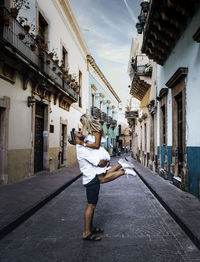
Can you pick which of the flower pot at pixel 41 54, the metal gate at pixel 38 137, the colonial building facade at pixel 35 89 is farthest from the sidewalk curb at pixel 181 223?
the flower pot at pixel 41 54

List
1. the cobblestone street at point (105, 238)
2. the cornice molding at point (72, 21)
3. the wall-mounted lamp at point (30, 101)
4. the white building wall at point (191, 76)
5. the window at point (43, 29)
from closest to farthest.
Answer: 1. the cobblestone street at point (105, 238)
2. the white building wall at point (191, 76)
3. the wall-mounted lamp at point (30, 101)
4. the window at point (43, 29)
5. the cornice molding at point (72, 21)

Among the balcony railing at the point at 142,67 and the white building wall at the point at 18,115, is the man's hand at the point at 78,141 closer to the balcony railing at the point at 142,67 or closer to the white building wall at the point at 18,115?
the white building wall at the point at 18,115

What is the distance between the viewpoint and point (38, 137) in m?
12.6

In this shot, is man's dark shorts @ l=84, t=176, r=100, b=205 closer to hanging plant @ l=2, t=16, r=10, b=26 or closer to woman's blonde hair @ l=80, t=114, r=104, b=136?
woman's blonde hair @ l=80, t=114, r=104, b=136

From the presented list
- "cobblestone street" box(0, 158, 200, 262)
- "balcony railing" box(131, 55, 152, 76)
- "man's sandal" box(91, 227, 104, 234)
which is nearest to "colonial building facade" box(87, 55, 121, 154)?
"balcony railing" box(131, 55, 152, 76)

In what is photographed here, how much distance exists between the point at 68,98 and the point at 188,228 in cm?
1281

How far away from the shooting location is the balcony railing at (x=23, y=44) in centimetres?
796

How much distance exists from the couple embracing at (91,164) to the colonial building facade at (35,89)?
5119mm

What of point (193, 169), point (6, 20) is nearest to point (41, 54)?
point (6, 20)

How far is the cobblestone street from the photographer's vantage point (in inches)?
132

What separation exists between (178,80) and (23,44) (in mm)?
5296

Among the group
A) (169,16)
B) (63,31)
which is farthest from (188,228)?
(63,31)

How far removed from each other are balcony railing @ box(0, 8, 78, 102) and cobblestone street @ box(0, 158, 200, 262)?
5.11 m

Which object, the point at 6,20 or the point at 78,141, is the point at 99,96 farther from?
the point at 78,141
